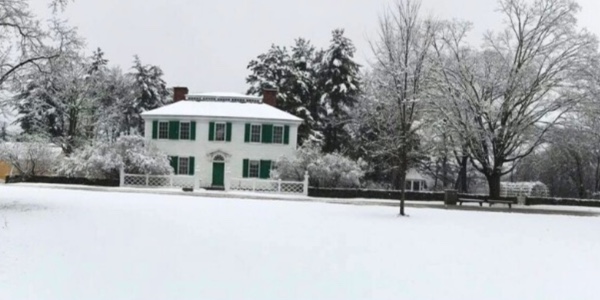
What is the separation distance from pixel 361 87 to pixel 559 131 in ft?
66.6

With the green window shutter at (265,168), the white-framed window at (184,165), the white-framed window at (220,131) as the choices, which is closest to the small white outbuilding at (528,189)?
the green window shutter at (265,168)

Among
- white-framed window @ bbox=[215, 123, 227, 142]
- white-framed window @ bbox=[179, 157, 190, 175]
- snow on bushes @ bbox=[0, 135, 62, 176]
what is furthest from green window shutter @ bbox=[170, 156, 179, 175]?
snow on bushes @ bbox=[0, 135, 62, 176]

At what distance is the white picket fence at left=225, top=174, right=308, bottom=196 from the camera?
3060 cm

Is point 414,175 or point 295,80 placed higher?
point 295,80

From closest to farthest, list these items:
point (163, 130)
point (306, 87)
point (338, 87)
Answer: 1. point (163, 130)
2. point (338, 87)
3. point (306, 87)

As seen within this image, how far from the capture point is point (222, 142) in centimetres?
3591

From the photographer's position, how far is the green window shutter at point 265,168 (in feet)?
117

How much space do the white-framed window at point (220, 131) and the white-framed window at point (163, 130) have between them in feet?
10.4

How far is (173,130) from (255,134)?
17.1 ft

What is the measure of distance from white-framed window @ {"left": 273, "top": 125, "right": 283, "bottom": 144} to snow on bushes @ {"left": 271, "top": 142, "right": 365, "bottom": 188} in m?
3.90

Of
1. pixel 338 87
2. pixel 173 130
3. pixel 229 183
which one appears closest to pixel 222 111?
pixel 173 130

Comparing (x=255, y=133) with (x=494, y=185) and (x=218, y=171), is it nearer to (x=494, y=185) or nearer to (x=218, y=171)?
(x=218, y=171)

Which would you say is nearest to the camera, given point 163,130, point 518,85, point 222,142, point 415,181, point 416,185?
point 518,85

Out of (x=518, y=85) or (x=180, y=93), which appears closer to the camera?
(x=518, y=85)
